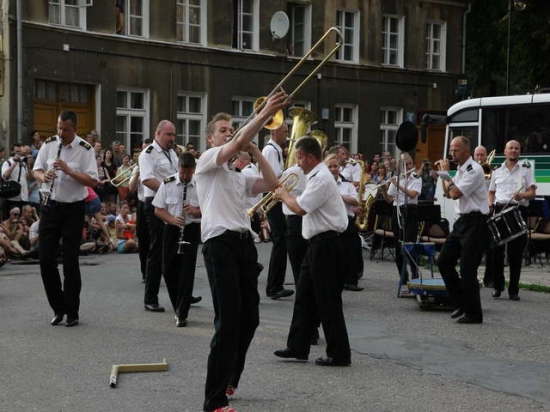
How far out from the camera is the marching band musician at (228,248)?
6930 mm

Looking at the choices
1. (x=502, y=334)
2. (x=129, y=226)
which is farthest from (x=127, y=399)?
(x=129, y=226)

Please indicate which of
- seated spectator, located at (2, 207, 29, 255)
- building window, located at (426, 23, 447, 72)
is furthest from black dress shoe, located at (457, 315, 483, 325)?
building window, located at (426, 23, 447, 72)

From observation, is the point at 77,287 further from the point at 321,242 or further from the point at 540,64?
the point at 540,64

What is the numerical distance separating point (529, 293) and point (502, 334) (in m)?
3.86

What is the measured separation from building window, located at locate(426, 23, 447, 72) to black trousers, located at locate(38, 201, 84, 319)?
29.1m

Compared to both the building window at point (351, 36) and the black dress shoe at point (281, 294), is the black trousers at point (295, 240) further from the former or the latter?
the building window at point (351, 36)

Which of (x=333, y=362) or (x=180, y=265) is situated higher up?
(x=180, y=265)

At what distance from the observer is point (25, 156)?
19.4 metres

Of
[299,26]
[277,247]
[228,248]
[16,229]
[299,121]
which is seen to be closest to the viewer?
[228,248]

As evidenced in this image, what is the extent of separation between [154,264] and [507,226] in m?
4.84

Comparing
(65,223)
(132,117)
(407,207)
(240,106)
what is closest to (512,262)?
(407,207)

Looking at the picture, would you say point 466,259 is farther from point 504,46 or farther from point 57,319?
point 504,46

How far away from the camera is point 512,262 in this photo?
43.5ft

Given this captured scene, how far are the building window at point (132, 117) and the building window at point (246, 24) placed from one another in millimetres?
4159
